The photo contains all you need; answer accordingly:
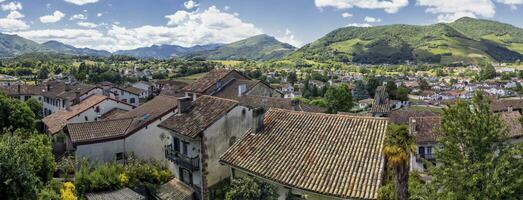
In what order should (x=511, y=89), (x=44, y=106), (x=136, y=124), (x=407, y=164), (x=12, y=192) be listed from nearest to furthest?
1. (x=12, y=192)
2. (x=407, y=164)
3. (x=136, y=124)
4. (x=44, y=106)
5. (x=511, y=89)

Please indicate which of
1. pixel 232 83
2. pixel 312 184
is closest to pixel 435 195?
pixel 312 184

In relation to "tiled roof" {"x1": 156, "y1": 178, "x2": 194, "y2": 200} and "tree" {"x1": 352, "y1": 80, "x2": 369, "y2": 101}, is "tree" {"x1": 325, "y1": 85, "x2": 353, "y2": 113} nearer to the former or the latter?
"tree" {"x1": 352, "y1": 80, "x2": 369, "y2": 101}

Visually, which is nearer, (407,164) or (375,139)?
(407,164)

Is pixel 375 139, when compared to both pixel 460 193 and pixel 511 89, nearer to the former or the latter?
pixel 460 193

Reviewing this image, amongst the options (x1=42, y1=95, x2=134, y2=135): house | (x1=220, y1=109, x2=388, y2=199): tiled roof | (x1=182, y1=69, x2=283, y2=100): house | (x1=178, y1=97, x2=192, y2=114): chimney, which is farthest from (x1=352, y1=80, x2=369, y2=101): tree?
(x1=220, y1=109, x2=388, y2=199): tiled roof

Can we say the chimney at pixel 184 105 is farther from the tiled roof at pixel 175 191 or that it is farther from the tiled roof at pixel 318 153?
the tiled roof at pixel 318 153

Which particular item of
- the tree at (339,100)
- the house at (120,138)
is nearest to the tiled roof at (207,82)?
the house at (120,138)
